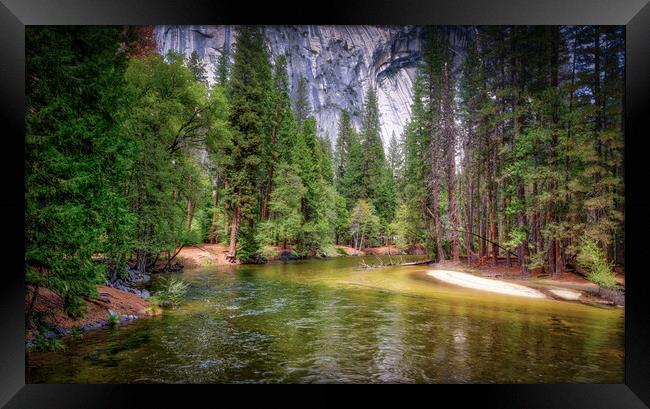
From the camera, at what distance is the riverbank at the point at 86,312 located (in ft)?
14.5

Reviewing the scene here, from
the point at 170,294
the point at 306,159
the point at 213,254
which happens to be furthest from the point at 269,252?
the point at 306,159

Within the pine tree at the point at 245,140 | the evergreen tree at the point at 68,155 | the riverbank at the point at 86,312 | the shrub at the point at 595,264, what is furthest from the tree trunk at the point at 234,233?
the shrub at the point at 595,264

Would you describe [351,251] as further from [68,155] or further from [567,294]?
[68,155]

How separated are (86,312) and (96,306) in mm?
248

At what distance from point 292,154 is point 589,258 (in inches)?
218

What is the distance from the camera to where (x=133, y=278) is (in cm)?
609

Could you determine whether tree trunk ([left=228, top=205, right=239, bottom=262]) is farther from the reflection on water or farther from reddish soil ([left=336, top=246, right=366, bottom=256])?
reddish soil ([left=336, top=246, right=366, bottom=256])

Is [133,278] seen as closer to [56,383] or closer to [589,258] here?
[56,383]

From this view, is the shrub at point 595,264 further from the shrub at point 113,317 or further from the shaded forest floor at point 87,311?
the shrub at point 113,317

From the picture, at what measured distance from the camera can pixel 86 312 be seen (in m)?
4.79

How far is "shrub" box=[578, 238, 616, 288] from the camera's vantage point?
17.0 ft

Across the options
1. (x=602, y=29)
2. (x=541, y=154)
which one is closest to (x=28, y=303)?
(x=541, y=154)
